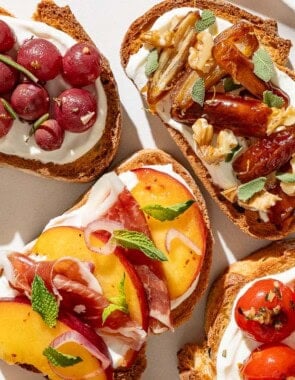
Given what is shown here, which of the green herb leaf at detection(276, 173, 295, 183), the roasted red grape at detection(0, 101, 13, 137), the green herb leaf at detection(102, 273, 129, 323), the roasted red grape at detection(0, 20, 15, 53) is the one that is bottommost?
the green herb leaf at detection(102, 273, 129, 323)

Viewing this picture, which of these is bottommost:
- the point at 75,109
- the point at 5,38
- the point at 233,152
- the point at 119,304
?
the point at 119,304

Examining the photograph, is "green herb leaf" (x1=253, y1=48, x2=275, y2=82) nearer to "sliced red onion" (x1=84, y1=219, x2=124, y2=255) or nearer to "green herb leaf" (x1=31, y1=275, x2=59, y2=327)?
"sliced red onion" (x1=84, y1=219, x2=124, y2=255)

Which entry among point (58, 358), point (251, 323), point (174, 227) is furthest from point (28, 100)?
point (251, 323)

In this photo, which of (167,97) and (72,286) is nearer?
(72,286)

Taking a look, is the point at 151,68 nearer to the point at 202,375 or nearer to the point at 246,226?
the point at 246,226

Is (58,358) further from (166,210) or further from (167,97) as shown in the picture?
(167,97)

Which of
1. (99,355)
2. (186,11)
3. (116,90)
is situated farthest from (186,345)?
(186,11)

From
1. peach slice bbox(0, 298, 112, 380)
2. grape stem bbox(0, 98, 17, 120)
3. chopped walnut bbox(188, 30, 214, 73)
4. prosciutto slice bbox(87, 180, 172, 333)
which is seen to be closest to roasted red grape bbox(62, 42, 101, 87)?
grape stem bbox(0, 98, 17, 120)
